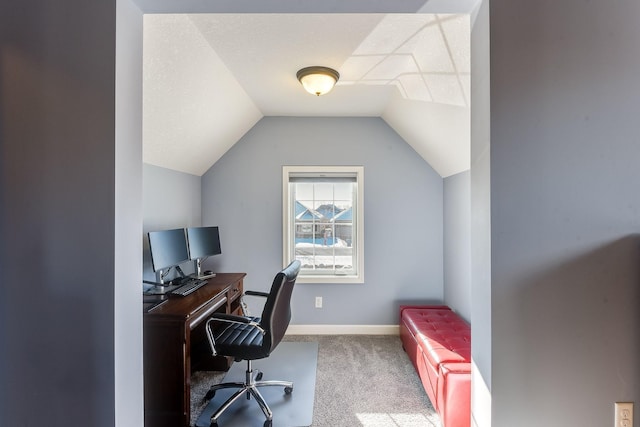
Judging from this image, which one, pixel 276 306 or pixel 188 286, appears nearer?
pixel 276 306

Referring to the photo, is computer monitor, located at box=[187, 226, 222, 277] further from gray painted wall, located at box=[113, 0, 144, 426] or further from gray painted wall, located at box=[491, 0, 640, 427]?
gray painted wall, located at box=[491, 0, 640, 427]

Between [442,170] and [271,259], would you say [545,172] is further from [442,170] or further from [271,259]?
[271,259]

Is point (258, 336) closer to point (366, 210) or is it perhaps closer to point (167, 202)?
point (167, 202)

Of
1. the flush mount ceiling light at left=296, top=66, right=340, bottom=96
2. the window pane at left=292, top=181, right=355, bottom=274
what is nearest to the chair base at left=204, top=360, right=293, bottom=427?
the window pane at left=292, top=181, right=355, bottom=274

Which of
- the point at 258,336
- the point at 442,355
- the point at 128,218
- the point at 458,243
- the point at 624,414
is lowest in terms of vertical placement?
the point at 442,355

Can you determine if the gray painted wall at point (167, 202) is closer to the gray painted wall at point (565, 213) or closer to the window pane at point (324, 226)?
the window pane at point (324, 226)

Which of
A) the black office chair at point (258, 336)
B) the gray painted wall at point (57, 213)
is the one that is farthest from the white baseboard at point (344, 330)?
Answer: the gray painted wall at point (57, 213)

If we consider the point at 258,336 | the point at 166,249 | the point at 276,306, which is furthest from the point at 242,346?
the point at 166,249

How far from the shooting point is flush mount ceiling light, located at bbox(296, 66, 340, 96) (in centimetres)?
198

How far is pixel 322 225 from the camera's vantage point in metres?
3.28

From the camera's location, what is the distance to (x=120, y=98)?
0.94 meters

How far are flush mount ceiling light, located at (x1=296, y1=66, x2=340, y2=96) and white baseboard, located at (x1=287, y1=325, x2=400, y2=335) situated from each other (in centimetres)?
244

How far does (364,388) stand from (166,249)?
1900 millimetres

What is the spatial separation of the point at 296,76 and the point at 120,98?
4.77 ft
